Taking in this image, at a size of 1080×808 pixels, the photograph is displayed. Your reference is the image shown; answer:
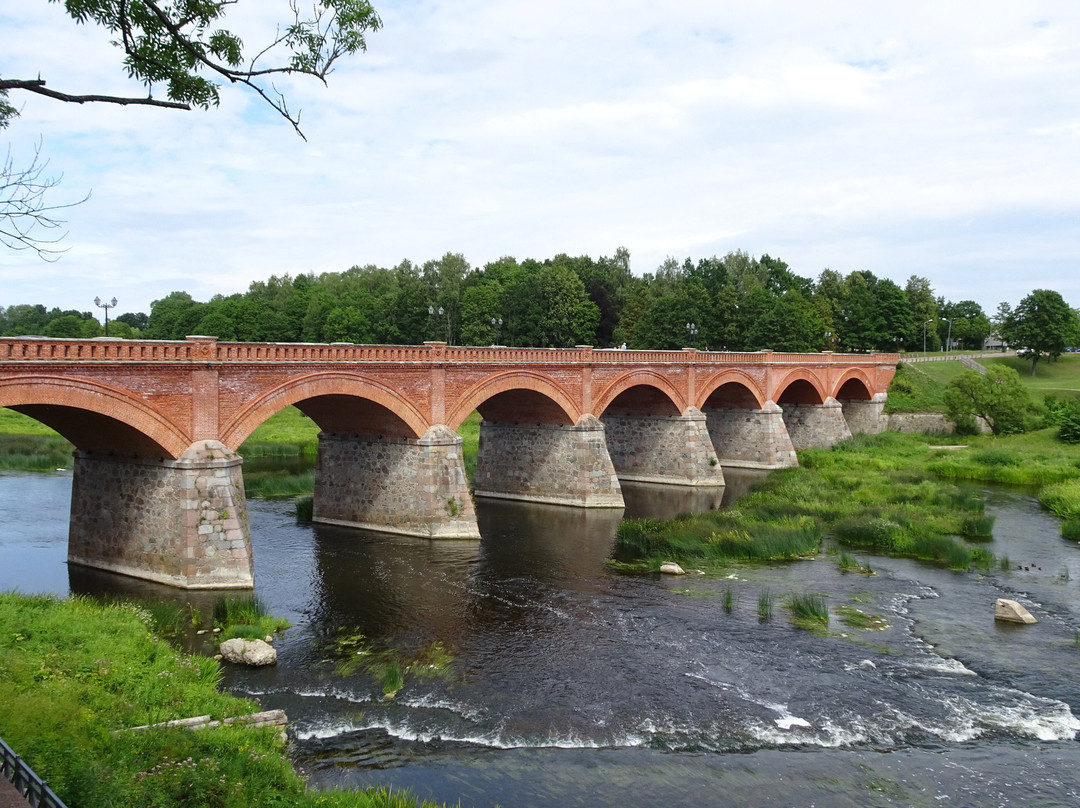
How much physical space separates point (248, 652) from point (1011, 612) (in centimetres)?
1874

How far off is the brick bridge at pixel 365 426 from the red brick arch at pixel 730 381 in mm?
132

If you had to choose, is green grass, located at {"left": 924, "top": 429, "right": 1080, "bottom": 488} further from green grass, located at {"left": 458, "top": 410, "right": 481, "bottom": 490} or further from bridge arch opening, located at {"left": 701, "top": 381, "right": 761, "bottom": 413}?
green grass, located at {"left": 458, "top": 410, "right": 481, "bottom": 490}

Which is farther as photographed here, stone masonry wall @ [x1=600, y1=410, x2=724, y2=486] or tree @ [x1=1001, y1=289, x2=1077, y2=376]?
tree @ [x1=1001, y1=289, x2=1077, y2=376]

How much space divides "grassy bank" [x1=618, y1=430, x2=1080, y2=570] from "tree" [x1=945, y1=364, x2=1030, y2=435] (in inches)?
108

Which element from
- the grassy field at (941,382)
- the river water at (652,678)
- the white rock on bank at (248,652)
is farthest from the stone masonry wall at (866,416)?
the white rock on bank at (248,652)

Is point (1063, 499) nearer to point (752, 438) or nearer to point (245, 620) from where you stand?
point (752, 438)

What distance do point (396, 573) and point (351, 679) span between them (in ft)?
27.6

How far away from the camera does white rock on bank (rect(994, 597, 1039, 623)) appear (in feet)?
71.5

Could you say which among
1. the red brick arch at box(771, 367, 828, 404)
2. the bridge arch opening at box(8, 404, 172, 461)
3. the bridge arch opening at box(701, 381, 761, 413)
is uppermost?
the red brick arch at box(771, 367, 828, 404)

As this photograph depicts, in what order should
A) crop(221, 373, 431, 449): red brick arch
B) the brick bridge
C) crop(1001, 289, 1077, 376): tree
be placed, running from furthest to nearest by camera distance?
crop(1001, 289, 1077, 376): tree < crop(221, 373, 431, 449): red brick arch < the brick bridge

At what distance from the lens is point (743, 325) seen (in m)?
80.3

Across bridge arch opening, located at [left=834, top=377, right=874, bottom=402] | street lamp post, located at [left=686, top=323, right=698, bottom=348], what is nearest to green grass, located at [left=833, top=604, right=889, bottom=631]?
street lamp post, located at [left=686, top=323, right=698, bottom=348]

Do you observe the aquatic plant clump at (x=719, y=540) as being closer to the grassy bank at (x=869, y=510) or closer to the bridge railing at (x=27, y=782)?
the grassy bank at (x=869, y=510)

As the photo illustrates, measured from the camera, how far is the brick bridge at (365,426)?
76.7ft
